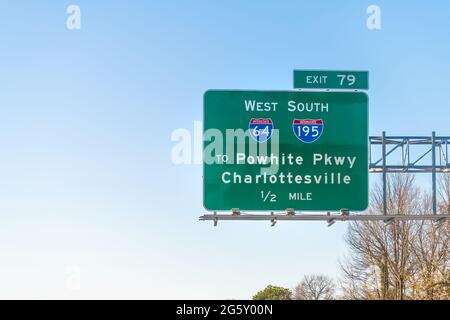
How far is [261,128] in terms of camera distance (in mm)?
21453

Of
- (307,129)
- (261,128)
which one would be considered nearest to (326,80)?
(307,129)

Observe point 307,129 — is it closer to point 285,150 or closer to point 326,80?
point 285,150

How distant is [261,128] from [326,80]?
79.4 inches

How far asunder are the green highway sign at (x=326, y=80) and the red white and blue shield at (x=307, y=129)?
2.83 feet

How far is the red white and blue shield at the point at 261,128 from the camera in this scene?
21.4 metres

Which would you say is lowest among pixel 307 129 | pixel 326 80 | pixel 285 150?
pixel 285 150

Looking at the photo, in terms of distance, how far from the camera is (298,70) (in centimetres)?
2162
